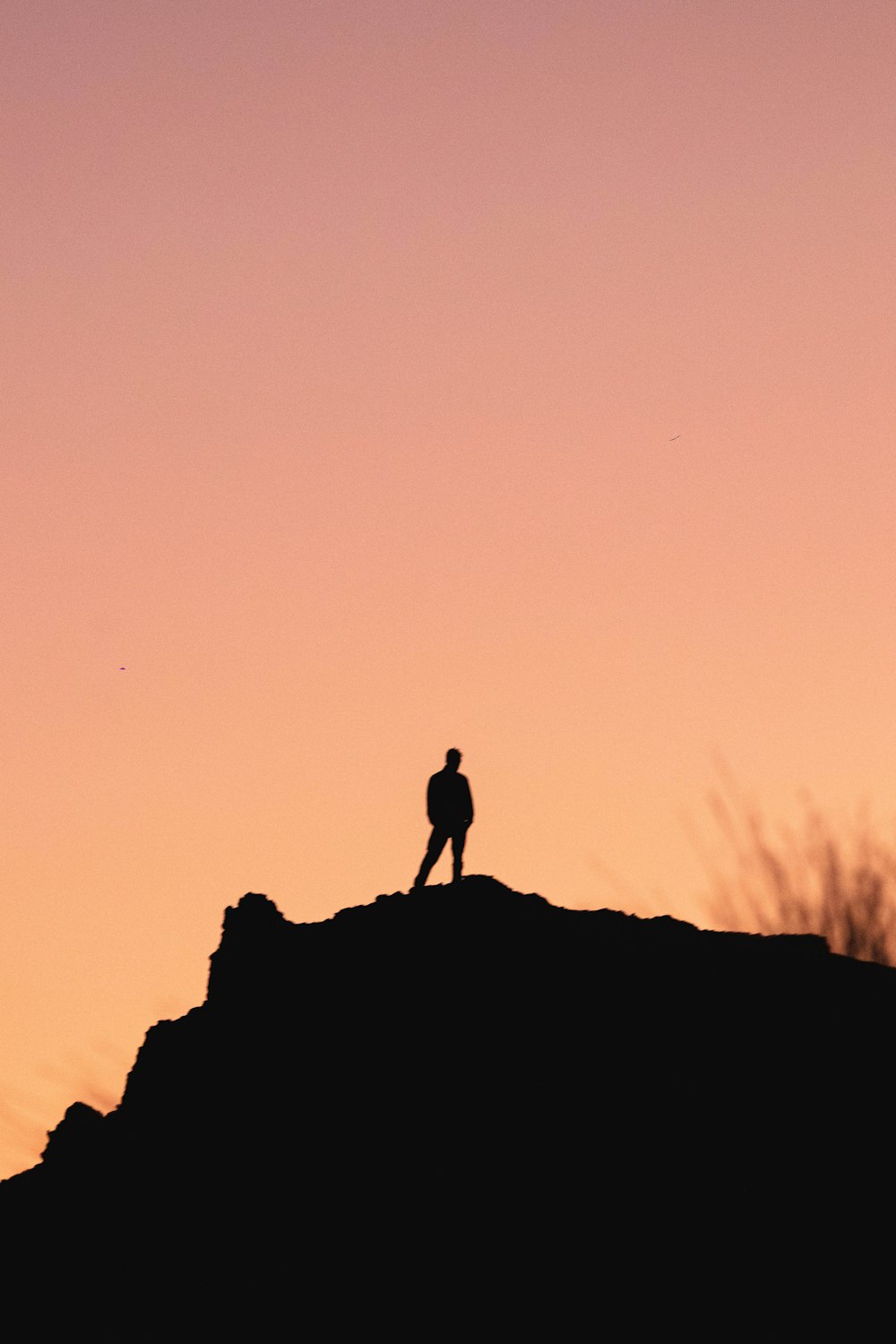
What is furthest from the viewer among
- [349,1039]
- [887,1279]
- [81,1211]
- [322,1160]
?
[81,1211]

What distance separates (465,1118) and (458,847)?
520 centimetres

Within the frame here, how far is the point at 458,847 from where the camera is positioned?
3344 cm

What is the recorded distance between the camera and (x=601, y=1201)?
2970 cm

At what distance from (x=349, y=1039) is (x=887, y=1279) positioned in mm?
11555

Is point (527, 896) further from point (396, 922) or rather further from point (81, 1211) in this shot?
point (81, 1211)

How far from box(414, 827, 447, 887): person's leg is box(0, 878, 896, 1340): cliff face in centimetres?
98

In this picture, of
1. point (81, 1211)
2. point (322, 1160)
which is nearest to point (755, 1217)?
point (322, 1160)

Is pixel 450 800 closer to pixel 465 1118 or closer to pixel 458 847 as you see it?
pixel 458 847

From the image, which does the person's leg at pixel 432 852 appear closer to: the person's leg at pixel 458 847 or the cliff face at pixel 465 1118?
the person's leg at pixel 458 847

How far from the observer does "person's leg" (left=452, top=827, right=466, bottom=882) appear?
33188 millimetres

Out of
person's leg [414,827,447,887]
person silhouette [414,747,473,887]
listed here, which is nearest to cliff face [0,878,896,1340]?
person's leg [414,827,447,887]

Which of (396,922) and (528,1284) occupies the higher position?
(396,922)

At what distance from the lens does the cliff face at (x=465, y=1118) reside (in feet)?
96.3

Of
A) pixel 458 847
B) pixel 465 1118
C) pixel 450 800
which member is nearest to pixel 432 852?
pixel 458 847
